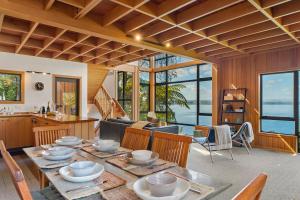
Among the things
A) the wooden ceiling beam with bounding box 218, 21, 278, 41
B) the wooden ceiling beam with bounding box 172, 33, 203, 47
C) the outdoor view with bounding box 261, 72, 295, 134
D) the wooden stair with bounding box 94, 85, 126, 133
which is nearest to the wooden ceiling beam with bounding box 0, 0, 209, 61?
the wooden ceiling beam with bounding box 172, 33, 203, 47

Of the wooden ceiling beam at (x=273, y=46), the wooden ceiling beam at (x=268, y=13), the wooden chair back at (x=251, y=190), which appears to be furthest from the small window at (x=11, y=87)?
the wooden ceiling beam at (x=273, y=46)

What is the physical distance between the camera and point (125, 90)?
9414 mm

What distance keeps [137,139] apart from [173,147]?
533mm

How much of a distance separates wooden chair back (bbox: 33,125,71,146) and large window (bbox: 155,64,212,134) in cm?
548

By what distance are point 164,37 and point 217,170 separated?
2.91 meters

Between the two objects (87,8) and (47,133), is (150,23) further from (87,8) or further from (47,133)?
(47,133)

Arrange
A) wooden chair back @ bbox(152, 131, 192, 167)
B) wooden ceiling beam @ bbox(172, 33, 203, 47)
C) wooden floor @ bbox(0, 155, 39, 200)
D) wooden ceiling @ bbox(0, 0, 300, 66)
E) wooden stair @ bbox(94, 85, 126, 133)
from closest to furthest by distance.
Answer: wooden chair back @ bbox(152, 131, 192, 167)
wooden floor @ bbox(0, 155, 39, 200)
wooden ceiling @ bbox(0, 0, 300, 66)
wooden ceiling beam @ bbox(172, 33, 203, 47)
wooden stair @ bbox(94, 85, 126, 133)

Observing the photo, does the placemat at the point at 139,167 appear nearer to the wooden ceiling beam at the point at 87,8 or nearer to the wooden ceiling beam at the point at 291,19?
the wooden ceiling beam at the point at 87,8

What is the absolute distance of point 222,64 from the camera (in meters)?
6.68

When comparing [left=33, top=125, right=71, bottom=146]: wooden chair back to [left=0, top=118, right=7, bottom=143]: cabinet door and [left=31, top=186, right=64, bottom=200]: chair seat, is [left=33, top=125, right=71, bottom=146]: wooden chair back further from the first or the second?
[left=0, top=118, right=7, bottom=143]: cabinet door

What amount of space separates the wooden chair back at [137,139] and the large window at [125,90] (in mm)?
6272

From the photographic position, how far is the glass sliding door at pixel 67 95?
6453 millimetres

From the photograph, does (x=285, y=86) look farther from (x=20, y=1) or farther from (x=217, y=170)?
(x=20, y=1)

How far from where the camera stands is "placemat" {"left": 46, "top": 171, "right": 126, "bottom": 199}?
112cm
